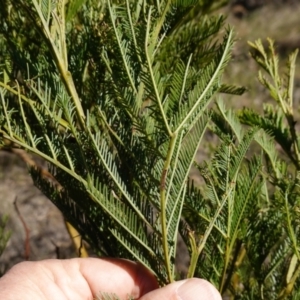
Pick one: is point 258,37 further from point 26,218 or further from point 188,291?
point 188,291

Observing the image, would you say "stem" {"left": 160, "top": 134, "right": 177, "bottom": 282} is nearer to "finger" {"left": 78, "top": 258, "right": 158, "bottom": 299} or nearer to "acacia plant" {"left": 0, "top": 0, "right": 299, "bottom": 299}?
"acacia plant" {"left": 0, "top": 0, "right": 299, "bottom": 299}

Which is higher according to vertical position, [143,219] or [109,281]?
[143,219]

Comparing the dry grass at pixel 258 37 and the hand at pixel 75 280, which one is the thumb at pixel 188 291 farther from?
the dry grass at pixel 258 37

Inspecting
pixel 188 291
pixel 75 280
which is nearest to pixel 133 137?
pixel 188 291

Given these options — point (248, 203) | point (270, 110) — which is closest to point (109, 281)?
point (248, 203)

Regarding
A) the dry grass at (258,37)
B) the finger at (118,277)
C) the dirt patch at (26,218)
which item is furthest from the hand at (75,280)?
the dry grass at (258,37)

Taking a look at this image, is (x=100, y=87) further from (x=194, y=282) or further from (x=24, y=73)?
(x=194, y=282)

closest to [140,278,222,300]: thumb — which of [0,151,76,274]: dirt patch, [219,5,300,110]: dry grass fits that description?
[0,151,76,274]: dirt patch

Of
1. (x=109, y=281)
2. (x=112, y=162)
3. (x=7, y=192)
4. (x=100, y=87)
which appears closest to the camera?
(x=112, y=162)
